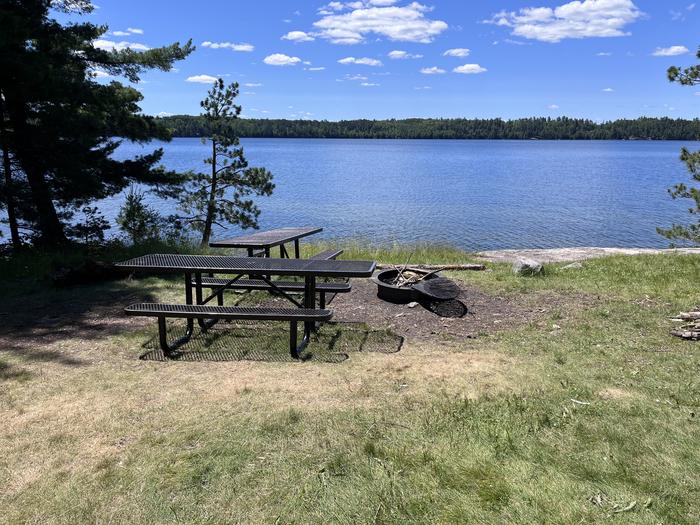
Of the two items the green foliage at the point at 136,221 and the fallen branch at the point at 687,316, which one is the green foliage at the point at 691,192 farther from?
the green foliage at the point at 136,221

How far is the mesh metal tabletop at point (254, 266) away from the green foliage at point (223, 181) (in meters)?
9.97

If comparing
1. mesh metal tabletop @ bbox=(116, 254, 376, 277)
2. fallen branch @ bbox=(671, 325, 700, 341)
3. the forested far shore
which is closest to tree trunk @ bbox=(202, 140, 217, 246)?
mesh metal tabletop @ bbox=(116, 254, 376, 277)

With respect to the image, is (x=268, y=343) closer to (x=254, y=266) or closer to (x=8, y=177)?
(x=254, y=266)

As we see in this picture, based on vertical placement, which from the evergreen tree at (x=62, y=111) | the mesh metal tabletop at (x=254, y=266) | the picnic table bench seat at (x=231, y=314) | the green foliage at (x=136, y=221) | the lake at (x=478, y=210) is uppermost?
the evergreen tree at (x=62, y=111)

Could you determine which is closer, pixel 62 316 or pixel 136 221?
pixel 62 316

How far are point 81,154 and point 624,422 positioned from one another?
396 inches

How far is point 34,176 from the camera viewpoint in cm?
1030

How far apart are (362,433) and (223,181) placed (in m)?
13.7

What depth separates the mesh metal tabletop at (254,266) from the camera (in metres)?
5.11

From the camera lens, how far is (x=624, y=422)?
3.52 meters

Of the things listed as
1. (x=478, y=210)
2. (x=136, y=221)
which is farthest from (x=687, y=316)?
(x=478, y=210)

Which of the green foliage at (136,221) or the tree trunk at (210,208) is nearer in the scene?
the green foliage at (136,221)

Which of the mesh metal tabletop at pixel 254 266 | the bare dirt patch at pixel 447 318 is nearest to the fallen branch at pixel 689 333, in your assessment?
the bare dirt patch at pixel 447 318

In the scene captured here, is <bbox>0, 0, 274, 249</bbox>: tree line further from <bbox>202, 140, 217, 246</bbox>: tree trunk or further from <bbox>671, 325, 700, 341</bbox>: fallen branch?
<bbox>671, 325, 700, 341</bbox>: fallen branch
